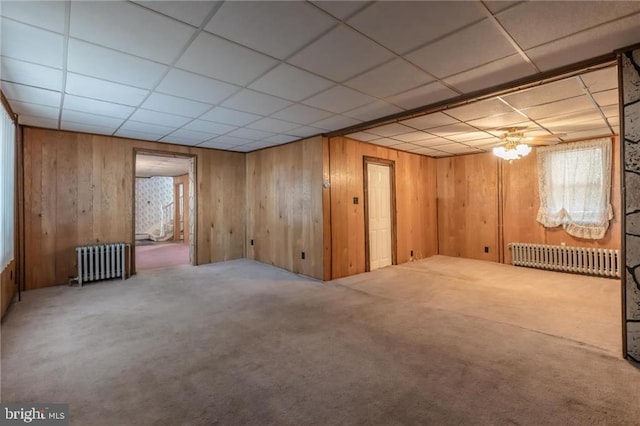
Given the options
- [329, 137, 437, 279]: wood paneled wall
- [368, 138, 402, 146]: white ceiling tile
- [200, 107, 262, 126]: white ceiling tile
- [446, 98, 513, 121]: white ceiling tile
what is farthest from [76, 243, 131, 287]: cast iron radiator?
[446, 98, 513, 121]: white ceiling tile

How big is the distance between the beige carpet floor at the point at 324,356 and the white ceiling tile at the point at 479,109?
8.10 feet

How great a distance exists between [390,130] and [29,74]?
4318mm

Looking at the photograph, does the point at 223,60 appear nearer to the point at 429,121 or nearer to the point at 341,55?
the point at 341,55

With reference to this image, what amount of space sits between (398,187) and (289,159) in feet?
8.10

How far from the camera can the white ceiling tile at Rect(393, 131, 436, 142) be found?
16.3 feet

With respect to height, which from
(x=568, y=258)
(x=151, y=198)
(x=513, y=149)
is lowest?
(x=568, y=258)

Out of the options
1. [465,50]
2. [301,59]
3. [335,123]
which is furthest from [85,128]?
[465,50]

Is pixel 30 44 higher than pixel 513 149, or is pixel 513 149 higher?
pixel 30 44

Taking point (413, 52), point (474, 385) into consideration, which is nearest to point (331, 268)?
point (474, 385)

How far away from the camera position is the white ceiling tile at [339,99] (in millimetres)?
3170

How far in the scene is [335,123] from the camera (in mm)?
4426

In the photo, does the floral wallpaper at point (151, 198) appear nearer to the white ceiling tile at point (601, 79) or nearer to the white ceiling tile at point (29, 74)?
the white ceiling tile at point (29, 74)

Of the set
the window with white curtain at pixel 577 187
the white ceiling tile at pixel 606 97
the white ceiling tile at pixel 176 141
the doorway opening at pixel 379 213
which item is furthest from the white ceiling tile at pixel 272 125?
the window with white curtain at pixel 577 187

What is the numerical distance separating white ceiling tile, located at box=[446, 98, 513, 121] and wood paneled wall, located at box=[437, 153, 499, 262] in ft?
10.5
